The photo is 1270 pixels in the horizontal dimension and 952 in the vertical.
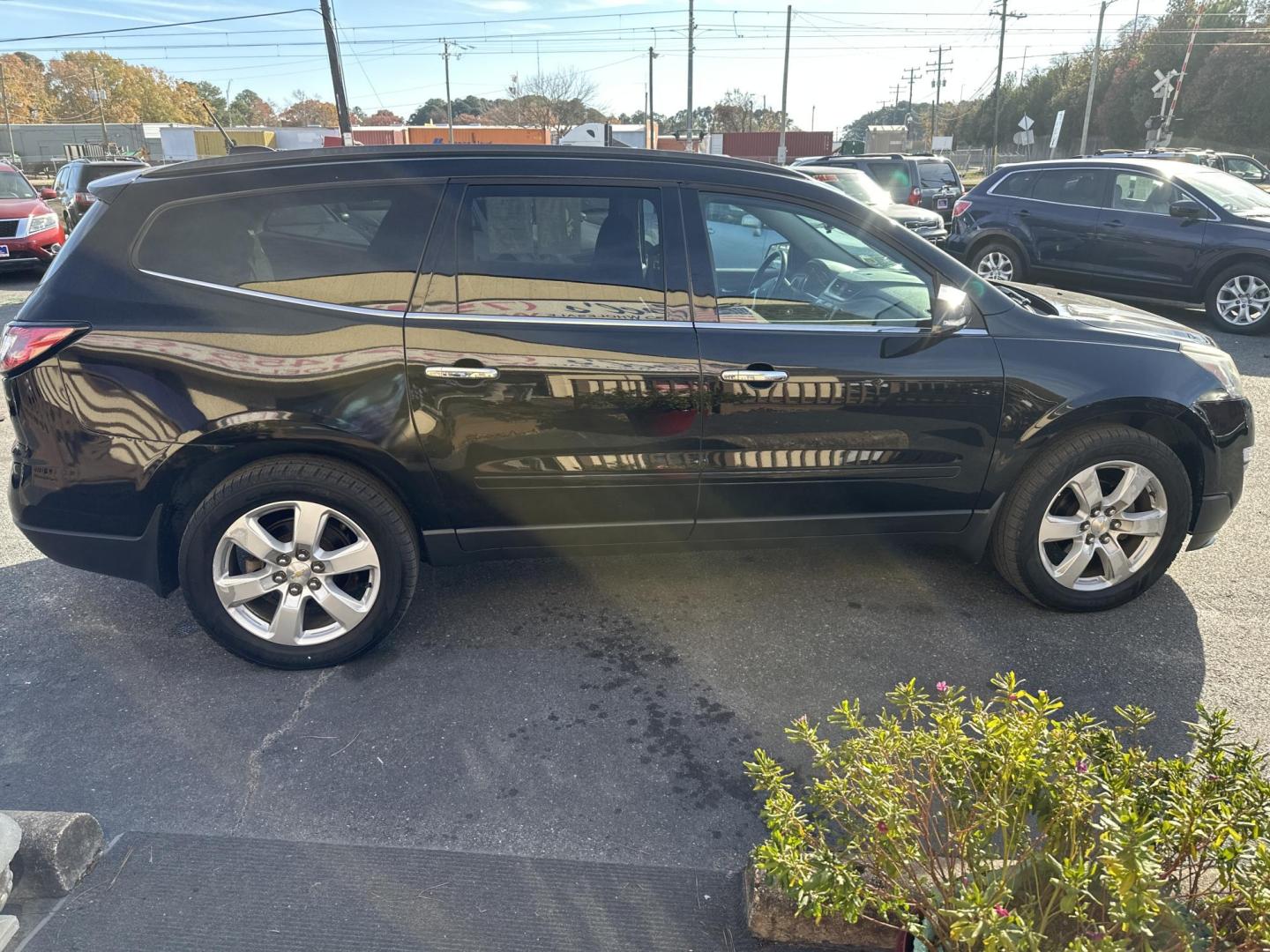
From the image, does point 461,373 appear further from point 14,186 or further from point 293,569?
point 14,186

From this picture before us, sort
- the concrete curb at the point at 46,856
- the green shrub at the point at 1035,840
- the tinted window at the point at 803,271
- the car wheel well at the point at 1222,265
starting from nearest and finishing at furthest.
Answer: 1. the green shrub at the point at 1035,840
2. the concrete curb at the point at 46,856
3. the tinted window at the point at 803,271
4. the car wheel well at the point at 1222,265

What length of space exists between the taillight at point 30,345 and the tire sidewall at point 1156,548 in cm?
361

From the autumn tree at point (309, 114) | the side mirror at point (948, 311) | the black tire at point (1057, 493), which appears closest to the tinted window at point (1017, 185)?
the black tire at point (1057, 493)

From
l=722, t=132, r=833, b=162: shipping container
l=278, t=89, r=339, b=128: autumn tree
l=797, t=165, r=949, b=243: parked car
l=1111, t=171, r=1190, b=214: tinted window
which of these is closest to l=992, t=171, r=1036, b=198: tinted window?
l=1111, t=171, r=1190, b=214: tinted window

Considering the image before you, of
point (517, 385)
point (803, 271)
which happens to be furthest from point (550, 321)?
point (803, 271)

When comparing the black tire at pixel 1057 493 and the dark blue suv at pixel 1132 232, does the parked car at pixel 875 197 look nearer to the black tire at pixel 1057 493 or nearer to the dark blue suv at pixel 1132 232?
the dark blue suv at pixel 1132 232

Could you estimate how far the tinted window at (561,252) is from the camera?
3197 mm

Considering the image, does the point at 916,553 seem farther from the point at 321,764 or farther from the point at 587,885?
the point at 321,764

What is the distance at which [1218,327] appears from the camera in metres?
9.29

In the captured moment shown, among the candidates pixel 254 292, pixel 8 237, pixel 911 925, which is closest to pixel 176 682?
pixel 254 292

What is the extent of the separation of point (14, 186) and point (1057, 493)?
15369mm

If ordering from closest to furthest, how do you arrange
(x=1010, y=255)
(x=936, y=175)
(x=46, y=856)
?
(x=46, y=856) < (x=1010, y=255) < (x=936, y=175)

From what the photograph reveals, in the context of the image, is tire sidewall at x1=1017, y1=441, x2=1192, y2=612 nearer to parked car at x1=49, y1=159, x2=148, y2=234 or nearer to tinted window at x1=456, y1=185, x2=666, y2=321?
tinted window at x1=456, y1=185, x2=666, y2=321

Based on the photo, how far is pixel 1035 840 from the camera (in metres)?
1.88
